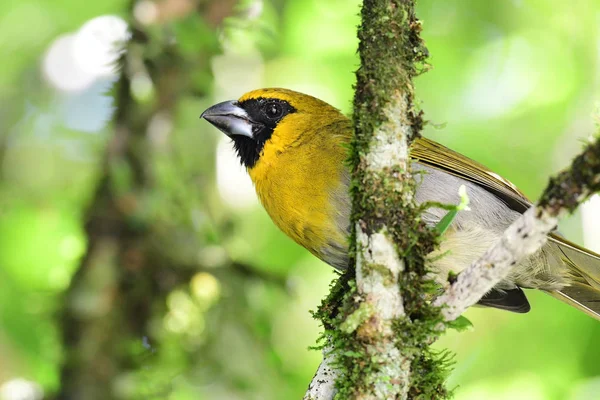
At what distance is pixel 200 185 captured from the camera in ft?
17.6

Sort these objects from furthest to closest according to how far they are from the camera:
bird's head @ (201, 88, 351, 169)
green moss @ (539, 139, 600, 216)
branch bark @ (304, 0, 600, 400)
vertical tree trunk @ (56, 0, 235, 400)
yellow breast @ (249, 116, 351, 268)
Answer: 1. vertical tree trunk @ (56, 0, 235, 400)
2. bird's head @ (201, 88, 351, 169)
3. yellow breast @ (249, 116, 351, 268)
4. branch bark @ (304, 0, 600, 400)
5. green moss @ (539, 139, 600, 216)

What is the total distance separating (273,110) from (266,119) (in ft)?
0.24

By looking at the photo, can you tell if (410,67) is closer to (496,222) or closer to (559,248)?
(496,222)

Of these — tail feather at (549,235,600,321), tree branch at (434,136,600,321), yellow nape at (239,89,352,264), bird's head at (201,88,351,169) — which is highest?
bird's head at (201,88,351,169)

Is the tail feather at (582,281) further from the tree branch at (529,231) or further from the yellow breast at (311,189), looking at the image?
the tree branch at (529,231)

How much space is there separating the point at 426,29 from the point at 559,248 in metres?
3.15

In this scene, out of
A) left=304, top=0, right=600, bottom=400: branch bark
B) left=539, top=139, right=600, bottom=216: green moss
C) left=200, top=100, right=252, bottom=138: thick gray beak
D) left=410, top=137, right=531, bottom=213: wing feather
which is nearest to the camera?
left=539, top=139, right=600, bottom=216: green moss

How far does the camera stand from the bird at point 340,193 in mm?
3557

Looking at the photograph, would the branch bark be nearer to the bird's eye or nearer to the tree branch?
the tree branch

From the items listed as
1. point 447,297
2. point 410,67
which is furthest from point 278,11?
point 447,297

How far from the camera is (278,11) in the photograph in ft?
23.0

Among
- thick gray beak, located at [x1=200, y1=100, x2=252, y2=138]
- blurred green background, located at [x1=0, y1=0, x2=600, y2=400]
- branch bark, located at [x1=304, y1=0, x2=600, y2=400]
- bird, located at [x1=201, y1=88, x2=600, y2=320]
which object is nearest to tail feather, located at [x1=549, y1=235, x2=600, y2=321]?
bird, located at [x1=201, y1=88, x2=600, y2=320]

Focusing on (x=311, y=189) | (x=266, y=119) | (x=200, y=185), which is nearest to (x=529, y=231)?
(x=311, y=189)

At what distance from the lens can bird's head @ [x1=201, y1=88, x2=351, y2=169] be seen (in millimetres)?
4066
